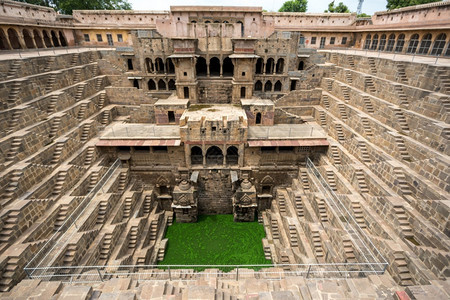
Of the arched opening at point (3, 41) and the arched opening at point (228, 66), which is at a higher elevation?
the arched opening at point (3, 41)

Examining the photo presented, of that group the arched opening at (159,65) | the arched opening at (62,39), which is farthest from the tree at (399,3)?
the arched opening at (62,39)

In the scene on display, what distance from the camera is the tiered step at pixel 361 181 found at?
14.6 metres

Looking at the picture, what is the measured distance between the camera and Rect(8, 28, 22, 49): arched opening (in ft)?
90.8

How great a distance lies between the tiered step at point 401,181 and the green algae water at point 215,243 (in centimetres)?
996

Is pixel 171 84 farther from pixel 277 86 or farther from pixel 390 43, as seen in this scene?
pixel 390 43

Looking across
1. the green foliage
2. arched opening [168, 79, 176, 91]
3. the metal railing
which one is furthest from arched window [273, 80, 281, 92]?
the green foliage

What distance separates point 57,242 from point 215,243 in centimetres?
1048

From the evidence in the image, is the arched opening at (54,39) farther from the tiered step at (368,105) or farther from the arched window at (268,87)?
the tiered step at (368,105)

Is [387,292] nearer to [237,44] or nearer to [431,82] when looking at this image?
[431,82]

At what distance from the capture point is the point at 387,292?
30.3ft

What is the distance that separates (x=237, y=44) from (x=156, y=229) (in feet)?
63.1

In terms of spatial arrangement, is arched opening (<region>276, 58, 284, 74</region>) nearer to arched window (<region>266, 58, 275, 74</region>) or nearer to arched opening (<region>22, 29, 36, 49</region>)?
arched window (<region>266, 58, 275, 74</region>)

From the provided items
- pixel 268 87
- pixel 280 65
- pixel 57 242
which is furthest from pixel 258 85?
pixel 57 242

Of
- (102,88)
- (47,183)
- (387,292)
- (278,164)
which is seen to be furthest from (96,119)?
(387,292)
